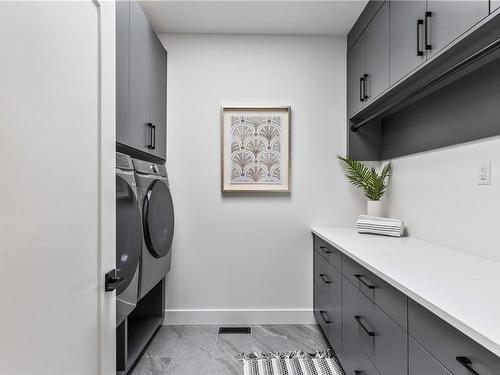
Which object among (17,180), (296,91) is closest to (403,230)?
(296,91)

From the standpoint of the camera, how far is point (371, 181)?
2.46 metres

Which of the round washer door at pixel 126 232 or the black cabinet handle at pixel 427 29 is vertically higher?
the black cabinet handle at pixel 427 29

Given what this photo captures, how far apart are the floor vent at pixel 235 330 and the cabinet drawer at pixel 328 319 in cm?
59

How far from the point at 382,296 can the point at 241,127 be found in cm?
181

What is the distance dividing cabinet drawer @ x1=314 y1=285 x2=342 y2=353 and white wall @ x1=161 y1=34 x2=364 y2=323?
20cm

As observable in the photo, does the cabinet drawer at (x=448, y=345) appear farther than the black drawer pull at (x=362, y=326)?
No

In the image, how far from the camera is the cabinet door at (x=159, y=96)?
2299mm

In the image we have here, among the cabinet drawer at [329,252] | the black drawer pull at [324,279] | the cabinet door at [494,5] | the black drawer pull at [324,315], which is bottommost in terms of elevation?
the black drawer pull at [324,315]

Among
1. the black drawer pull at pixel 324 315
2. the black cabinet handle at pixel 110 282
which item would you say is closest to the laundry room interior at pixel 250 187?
the black cabinet handle at pixel 110 282

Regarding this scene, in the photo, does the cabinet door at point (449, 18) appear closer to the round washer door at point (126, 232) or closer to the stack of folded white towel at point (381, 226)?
the stack of folded white towel at point (381, 226)

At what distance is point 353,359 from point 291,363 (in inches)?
22.3

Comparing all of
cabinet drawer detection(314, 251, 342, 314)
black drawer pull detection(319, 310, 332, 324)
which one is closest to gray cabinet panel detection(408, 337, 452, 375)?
cabinet drawer detection(314, 251, 342, 314)

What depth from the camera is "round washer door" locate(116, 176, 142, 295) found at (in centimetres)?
161

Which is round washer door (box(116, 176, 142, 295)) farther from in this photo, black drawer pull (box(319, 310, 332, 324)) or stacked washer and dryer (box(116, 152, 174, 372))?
black drawer pull (box(319, 310, 332, 324))
